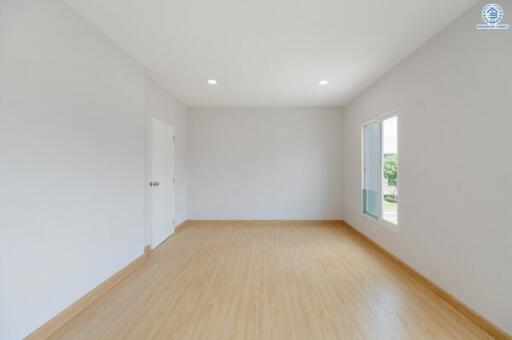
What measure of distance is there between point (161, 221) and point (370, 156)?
4099 millimetres

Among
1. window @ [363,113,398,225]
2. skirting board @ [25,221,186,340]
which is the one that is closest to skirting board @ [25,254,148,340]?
skirting board @ [25,221,186,340]

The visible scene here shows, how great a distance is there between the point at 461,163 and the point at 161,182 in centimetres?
422

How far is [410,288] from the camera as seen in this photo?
8.89ft

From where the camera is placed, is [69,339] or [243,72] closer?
[69,339]

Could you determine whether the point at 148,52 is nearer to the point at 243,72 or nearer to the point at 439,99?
the point at 243,72

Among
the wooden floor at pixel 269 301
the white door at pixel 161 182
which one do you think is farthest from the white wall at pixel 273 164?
the wooden floor at pixel 269 301

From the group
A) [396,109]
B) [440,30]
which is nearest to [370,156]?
[396,109]

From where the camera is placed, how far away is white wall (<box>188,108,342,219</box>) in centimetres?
579

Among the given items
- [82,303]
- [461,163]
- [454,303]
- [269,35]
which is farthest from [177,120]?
[454,303]

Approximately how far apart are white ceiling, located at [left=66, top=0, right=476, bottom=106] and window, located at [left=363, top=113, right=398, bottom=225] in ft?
2.84

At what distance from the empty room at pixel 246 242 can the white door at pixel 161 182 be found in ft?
0.16

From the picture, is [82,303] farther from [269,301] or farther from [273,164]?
[273,164]

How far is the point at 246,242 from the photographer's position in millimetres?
4402

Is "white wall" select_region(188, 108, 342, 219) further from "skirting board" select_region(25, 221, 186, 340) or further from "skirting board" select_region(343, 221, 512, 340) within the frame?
"skirting board" select_region(25, 221, 186, 340)
